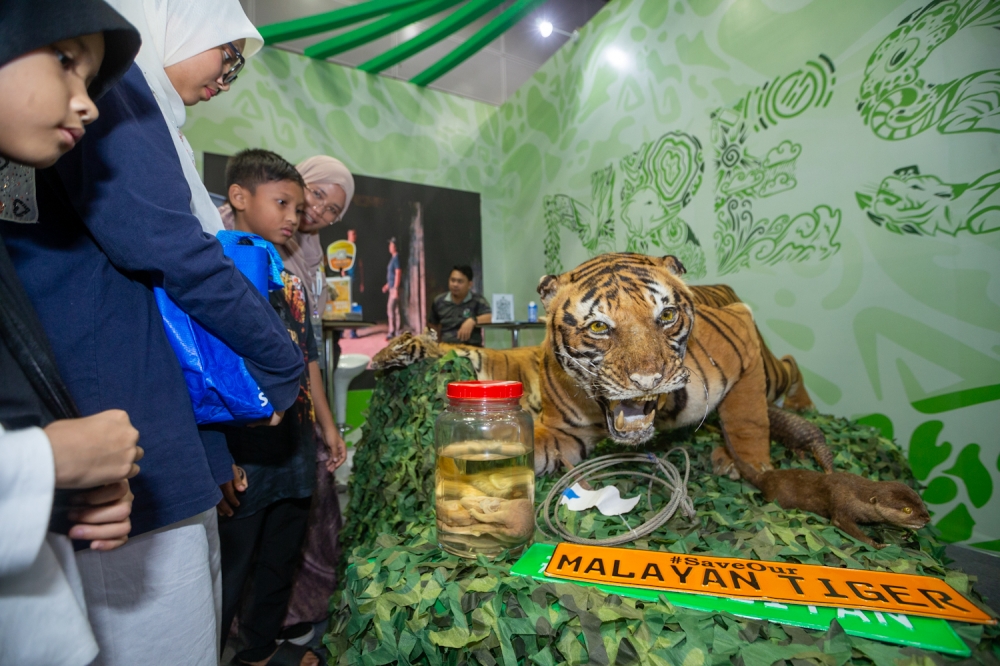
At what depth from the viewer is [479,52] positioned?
647 cm

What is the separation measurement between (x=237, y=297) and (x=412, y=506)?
3.18 feet

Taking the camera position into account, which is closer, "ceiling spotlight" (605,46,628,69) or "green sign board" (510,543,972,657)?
"green sign board" (510,543,972,657)

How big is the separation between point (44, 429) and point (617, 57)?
528cm

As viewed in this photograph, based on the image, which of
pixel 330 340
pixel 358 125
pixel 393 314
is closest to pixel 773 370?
pixel 330 340

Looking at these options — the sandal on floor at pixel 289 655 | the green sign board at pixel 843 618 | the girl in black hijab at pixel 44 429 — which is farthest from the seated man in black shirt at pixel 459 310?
the girl in black hijab at pixel 44 429

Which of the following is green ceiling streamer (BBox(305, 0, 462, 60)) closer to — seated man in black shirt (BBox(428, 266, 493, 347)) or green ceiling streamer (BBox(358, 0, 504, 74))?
green ceiling streamer (BBox(358, 0, 504, 74))

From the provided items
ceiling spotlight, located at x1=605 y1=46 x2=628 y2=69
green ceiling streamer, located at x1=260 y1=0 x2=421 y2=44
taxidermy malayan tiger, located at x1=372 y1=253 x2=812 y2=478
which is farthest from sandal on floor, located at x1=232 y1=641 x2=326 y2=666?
green ceiling streamer, located at x1=260 y1=0 x2=421 y2=44

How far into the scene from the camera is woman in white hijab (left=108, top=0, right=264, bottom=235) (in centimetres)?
94

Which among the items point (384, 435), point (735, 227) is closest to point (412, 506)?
point (384, 435)

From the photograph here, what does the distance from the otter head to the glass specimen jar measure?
76 cm

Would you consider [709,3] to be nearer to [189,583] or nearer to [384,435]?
[384,435]

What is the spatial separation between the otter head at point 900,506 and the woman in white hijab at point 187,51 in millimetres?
1559

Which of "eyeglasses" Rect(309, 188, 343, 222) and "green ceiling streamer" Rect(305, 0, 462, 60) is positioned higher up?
"green ceiling streamer" Rect(305, 0, 462, 60)

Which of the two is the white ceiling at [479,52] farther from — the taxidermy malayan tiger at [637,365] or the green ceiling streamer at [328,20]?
the taxidermy malayan tiger at [637,365]
